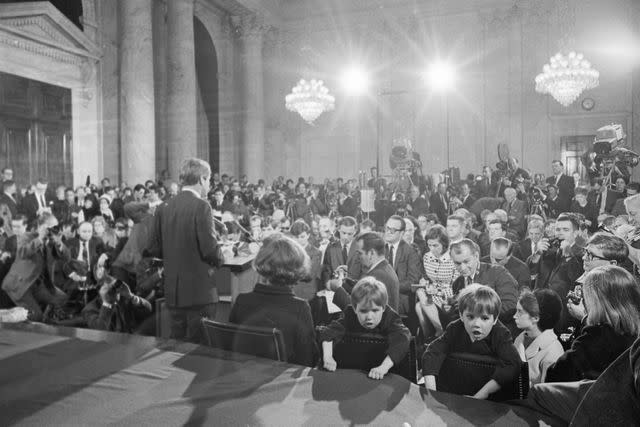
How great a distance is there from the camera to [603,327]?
2771 millimetres

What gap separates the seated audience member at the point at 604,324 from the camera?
2.71 meters

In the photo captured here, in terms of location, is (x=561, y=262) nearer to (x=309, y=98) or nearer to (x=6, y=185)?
(x=6, y=185)

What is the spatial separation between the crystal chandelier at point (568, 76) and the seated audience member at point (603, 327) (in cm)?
1332

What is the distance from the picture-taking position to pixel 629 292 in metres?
2.76

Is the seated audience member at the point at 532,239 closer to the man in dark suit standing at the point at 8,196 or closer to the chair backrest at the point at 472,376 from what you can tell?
the chair backrest at the point at 472,376

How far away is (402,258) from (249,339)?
3.27 m

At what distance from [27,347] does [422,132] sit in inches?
720

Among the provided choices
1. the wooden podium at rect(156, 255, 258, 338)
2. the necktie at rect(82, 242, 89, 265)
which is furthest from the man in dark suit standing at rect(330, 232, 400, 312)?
the necktie at rect(82, 242, 89, 265)

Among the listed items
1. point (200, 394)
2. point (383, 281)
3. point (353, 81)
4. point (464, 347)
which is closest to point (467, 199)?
point (383, 281)

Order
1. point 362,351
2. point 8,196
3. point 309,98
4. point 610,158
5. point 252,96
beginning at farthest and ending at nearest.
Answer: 1. point 252,96
2. point 309,98
3. point 8,196
4. point 610,158
5. point 362,351

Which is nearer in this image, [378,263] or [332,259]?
[378,263]

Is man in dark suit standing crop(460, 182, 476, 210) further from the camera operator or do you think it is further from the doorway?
the doorway

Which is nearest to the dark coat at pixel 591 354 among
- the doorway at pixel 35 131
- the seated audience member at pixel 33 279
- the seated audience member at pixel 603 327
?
the seated audience member at pixel 603 327

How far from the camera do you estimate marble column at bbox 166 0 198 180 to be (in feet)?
50.4
